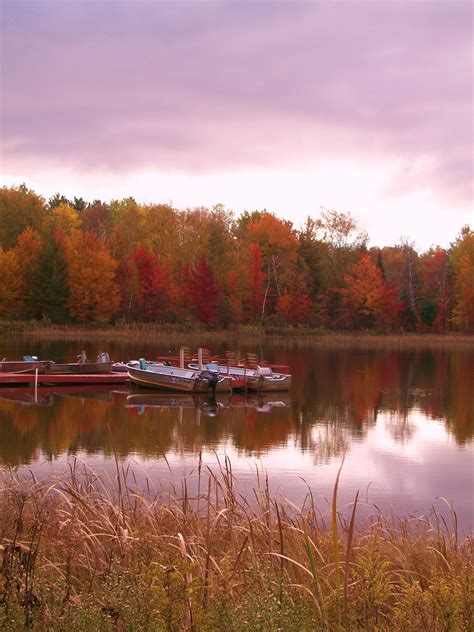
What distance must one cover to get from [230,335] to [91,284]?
40.3ft

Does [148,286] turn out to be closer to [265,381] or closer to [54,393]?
[265,381]

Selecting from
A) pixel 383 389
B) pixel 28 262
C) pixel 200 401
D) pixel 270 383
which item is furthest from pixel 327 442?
pixel 28 262

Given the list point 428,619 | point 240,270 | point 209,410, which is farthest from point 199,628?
point 240,270

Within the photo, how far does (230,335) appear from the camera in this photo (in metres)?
69.3

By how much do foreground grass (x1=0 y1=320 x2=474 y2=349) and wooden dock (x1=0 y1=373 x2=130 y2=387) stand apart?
22.9 metres

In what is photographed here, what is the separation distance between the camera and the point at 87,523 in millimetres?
7164

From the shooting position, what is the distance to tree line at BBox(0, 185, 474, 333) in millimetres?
66625

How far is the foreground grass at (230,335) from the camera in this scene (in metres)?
62.2

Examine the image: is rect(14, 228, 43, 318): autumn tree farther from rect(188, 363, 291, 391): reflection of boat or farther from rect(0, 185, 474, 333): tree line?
rect(188, 363, 291, 391): reflection of boat

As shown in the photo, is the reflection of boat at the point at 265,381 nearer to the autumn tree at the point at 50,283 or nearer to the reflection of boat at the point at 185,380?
the reflection of boat at the point at 185,380

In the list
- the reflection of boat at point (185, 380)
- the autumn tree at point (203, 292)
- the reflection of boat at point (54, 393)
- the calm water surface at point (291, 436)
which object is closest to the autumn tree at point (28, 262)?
the autumn tree at point (203, 292)

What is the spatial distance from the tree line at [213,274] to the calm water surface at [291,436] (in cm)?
3231

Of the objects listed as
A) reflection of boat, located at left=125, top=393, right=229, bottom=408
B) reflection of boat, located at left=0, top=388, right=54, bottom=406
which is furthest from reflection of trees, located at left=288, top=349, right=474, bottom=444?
reflection of boat, located at left=0, top=388, right=54, bottom=406

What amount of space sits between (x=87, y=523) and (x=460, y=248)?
8568 cm
